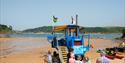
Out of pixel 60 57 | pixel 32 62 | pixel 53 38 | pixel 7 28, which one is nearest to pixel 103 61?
pixel 60 57

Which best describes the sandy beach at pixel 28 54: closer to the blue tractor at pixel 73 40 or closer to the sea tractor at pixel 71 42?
the sea tractor at pixel 71 42

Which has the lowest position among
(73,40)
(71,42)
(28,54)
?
(28,54)

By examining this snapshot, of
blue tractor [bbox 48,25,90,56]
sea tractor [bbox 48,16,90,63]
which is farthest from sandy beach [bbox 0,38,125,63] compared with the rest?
blue tractor [bbox 48,25,90,56]

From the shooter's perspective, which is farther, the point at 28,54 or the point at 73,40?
the point at 28,54

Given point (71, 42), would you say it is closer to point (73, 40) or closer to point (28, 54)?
point (73, 40)

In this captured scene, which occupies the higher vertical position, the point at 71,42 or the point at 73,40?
the point at 73,40

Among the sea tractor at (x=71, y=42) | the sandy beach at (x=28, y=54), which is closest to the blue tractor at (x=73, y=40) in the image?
the sea tractor at (x=71, y=42)

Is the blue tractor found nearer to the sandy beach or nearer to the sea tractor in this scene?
the sea tractor

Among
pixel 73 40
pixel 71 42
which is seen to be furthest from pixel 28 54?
pixel 73 40

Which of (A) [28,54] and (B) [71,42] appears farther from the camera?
(A) [28,54]

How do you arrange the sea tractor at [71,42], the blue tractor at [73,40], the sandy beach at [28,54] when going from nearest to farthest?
the sea tractor at [71,42] < the blue tractor at [73,40] < the sandy beach at [28,54]

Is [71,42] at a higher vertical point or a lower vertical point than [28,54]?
higher

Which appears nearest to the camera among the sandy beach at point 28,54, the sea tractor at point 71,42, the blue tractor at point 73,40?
the sea tractor at point 71,42

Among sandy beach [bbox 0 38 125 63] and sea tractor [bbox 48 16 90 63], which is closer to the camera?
sea tractor [bbox 48 16 90 63]
